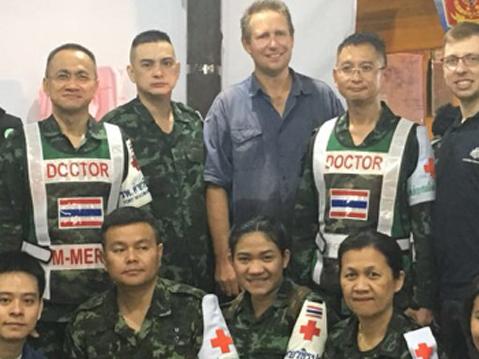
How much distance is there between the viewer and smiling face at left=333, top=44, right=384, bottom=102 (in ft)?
9.57

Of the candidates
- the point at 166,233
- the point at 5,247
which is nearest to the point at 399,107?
the point at 166,233

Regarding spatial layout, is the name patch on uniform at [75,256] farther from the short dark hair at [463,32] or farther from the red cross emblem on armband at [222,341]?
the short dark hair at [463,32]

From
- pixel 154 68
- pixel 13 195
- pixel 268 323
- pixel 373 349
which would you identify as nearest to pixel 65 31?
Answer: pixel 154 68

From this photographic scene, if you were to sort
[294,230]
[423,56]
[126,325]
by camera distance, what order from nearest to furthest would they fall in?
[126,325]
[294,230]
[423,56]

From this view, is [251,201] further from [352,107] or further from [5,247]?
[5,247]

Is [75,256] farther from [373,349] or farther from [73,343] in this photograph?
[373,349]

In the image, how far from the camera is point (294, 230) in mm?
3074

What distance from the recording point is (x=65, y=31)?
→ 4176mm

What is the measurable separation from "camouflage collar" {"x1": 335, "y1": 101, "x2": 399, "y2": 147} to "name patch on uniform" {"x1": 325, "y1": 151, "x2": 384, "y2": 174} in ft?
0.12

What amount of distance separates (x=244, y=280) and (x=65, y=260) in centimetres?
58

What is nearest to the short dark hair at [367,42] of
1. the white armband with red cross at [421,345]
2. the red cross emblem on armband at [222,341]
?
the white armband with red cross at [421,345]

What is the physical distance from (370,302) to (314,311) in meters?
0.24

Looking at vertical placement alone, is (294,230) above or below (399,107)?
below

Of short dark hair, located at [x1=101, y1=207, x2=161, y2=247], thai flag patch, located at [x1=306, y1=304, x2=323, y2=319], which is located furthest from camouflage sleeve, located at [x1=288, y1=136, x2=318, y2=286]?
short dark hair, located at [x1=101, y1=207, x2=161, y2=247]
